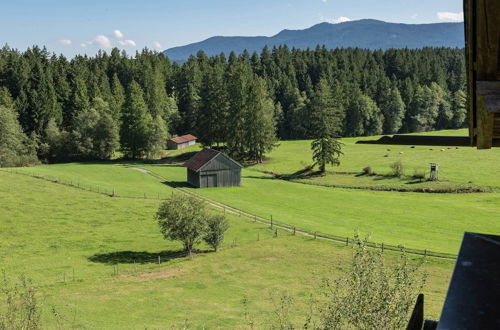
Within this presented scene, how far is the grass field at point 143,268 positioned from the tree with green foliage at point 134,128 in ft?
148

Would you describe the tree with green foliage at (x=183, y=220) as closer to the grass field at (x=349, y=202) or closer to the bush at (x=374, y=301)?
the grass field at (x=349, y=202)

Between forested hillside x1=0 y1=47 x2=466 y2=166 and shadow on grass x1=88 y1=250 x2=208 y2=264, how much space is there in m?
45.4

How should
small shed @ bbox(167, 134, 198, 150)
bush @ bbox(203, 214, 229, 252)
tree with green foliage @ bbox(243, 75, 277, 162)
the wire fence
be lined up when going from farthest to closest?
small shed @ bbox(167, 134, 198, 150)
tree with green foliage @ bbox(243, 75, 277, 162)
bush @ bbox(203, 214, 229, 252)
the wire fence

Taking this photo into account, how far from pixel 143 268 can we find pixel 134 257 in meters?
2.64

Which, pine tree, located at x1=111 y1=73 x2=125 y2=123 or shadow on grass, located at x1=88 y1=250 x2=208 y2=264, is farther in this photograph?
pine tree, located at x1=111 y1=73 x2=125 y2=123

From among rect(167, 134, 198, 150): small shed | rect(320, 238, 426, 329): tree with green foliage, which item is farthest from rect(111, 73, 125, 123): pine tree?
rect(320, 238, 426, 329): tree with green foliage

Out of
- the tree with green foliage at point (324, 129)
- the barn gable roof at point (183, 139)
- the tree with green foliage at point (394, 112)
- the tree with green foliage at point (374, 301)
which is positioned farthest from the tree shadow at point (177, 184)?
the tree with green foliage at point (394, 112)

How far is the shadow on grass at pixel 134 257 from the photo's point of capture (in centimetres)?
3519

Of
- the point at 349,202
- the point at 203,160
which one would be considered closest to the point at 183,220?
the point at 349,202

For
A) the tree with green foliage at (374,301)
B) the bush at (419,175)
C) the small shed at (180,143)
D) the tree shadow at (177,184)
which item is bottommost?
the tree shadow at (177,184)

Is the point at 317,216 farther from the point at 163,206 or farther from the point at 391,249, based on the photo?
the point at 163,206

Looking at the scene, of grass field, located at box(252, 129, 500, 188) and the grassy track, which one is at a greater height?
grass field, located at box(252, 129, 500, 188)

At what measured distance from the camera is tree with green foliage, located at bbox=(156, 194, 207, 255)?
36.1 m

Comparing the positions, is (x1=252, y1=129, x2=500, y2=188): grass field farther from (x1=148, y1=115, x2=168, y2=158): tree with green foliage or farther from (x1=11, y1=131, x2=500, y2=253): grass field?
(x1=148, y1=115, x2=168, y2=158): tree with green foliage
